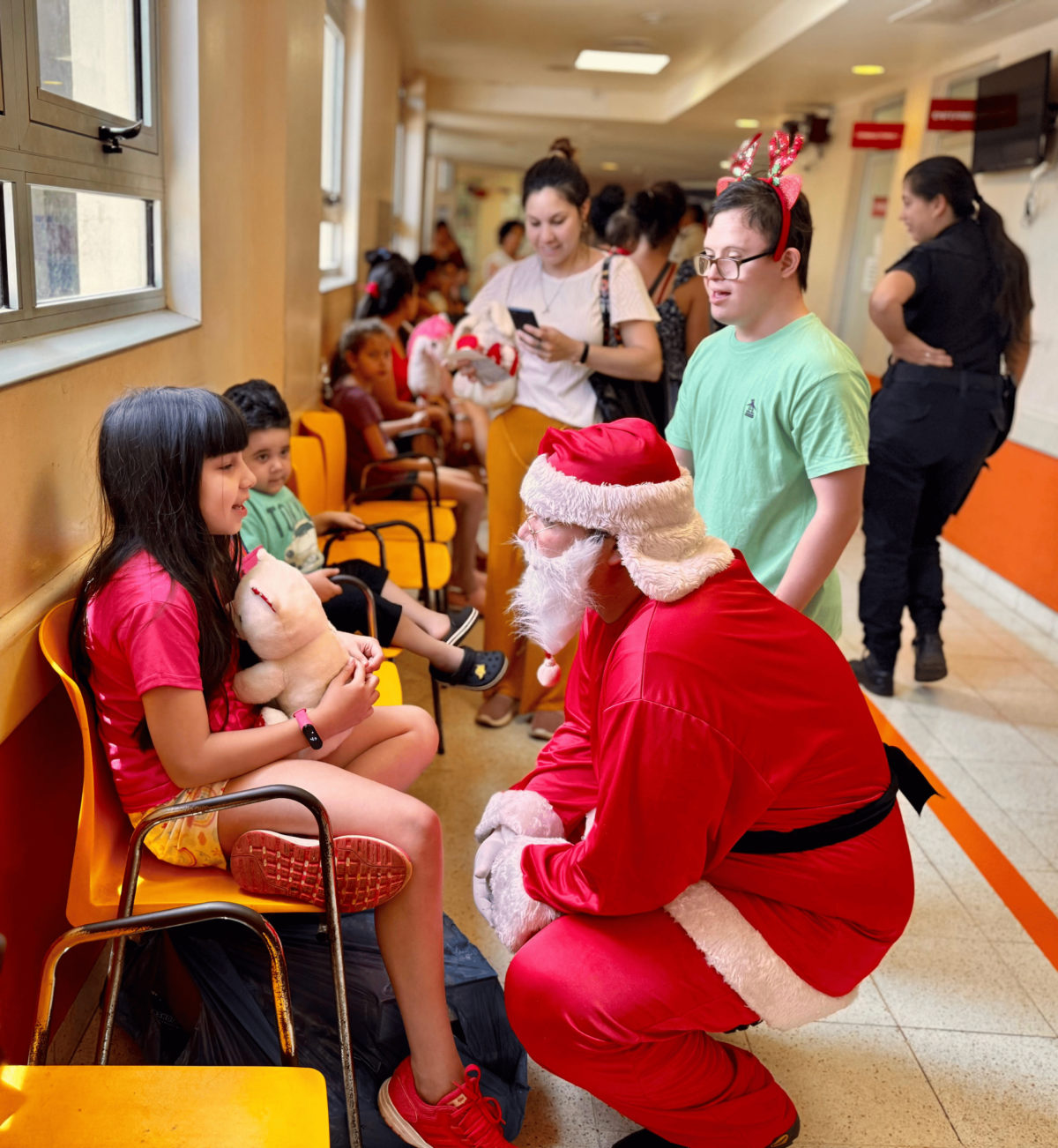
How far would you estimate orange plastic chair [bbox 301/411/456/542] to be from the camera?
373cm

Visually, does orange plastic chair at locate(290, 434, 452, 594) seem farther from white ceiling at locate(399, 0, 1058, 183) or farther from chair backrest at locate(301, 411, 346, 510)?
white ceiling at locate(399, 0, 1058, 183)

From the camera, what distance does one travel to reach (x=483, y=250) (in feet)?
96.9

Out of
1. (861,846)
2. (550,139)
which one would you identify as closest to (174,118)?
(861,846)

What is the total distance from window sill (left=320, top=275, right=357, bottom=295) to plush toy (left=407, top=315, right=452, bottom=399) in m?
1.29

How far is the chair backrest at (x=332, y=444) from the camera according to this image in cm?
370

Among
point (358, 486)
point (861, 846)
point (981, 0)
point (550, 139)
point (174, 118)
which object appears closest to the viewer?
point (861, 846)

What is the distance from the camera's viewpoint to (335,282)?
547cm

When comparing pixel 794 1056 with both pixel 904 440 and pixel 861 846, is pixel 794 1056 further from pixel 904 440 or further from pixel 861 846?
pixel 904 440

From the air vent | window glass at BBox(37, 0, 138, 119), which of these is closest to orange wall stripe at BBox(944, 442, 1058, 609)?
the air vent

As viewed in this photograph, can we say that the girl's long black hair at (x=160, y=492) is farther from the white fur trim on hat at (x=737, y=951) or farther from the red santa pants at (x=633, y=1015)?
the white fur trim on hat at (x=737, y=951)

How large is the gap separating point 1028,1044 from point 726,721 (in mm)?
1311

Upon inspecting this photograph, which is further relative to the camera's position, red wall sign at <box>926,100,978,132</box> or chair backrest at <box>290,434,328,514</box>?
red wall sign at <box>926,100,978,132</box>

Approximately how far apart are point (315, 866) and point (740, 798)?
2.19 feet

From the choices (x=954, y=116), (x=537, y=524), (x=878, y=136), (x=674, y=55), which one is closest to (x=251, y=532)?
(x=537, y=524)
